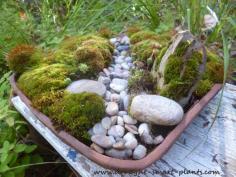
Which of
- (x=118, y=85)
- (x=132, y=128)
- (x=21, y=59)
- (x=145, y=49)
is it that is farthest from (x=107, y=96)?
(x=21, y=59)

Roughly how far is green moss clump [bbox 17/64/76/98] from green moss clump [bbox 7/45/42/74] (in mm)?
48

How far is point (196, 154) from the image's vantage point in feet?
3.23

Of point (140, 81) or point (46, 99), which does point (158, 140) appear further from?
point (46, 99)

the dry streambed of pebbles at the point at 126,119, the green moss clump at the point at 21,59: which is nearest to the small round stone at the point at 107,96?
the dry streambed of pebbles at the point at 126,119

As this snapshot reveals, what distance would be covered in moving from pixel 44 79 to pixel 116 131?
341mm

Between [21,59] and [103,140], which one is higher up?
[21,59]

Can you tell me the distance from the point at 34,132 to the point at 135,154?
561 mm

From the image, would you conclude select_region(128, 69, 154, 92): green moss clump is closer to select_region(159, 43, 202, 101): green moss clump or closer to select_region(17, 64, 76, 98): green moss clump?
select_region(159, 43, 202, 101): green moss clump

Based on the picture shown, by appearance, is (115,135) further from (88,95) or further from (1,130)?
(1,130)

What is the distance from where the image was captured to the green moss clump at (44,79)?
1068mm

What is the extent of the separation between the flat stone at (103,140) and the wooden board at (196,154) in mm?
134

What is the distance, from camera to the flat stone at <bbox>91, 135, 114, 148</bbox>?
2.83 feet

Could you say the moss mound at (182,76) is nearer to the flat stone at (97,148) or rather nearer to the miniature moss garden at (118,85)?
the miniature moss garden at (118,85)

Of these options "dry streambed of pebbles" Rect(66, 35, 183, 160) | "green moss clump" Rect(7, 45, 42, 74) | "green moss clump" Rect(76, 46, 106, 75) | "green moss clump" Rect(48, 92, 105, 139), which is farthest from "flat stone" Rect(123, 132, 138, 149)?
"green moss clump" Rect(7, 45, 42, 74)
